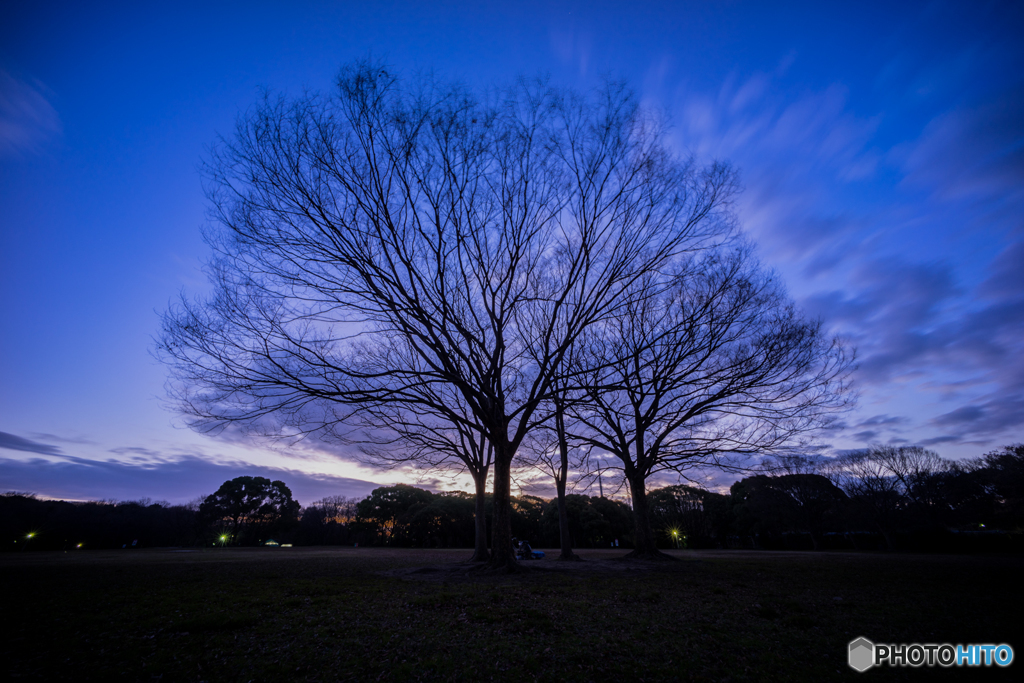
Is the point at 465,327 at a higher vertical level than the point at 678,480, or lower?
higher

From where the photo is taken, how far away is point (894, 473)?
31594mm

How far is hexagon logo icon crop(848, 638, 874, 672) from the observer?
386 centimetres

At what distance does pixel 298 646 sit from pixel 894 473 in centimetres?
4455

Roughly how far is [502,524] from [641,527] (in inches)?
316

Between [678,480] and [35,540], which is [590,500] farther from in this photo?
[35,540]

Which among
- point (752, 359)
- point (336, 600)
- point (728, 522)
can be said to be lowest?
point (728, 522)

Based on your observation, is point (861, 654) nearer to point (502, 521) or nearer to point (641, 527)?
point (502, 521)

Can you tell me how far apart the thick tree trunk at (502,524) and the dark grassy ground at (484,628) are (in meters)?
1.67

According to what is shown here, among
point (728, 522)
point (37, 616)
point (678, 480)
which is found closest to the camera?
point (37, 616)

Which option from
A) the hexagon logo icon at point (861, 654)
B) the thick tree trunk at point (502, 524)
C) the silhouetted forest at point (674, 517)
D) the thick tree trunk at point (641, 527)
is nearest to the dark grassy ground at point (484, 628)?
the hexagon logo icon at point (861, 654)

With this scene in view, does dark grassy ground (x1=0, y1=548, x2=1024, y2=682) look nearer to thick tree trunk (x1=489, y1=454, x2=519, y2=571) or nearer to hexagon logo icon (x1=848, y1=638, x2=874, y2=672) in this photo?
hexagon logo icon (x1=848, y1=638, x2=874, y2=672)

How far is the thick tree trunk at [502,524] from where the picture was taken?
34.1ft

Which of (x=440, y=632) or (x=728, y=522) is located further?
(x=728, y=522)

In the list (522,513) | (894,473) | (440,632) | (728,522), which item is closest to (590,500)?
(522,513)
